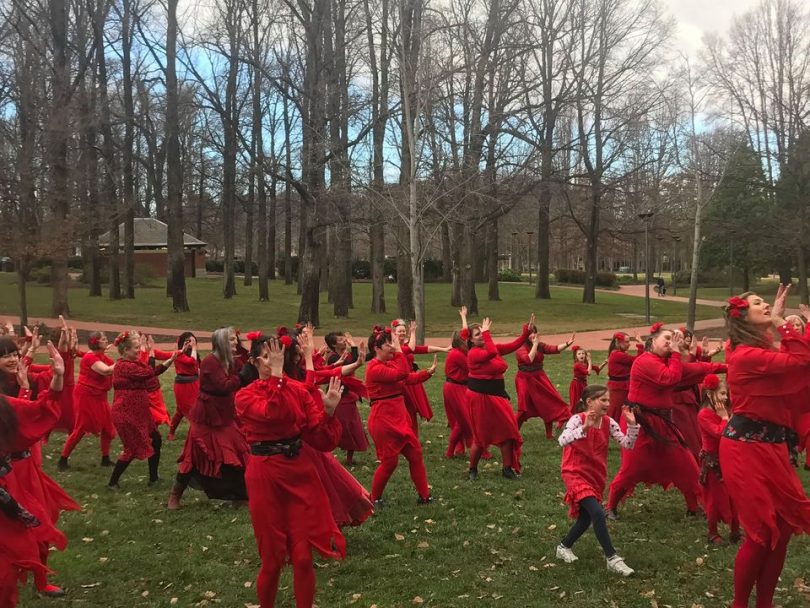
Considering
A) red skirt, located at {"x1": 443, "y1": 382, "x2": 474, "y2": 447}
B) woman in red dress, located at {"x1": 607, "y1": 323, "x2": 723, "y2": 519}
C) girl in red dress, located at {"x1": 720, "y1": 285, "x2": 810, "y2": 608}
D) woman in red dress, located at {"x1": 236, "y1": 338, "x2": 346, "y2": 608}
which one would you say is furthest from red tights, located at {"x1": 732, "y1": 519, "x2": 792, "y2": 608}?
red skirt, located at {"x1": 443, "y1": 382, "x2": 474, "y2": 447}

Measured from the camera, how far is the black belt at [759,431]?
422cm

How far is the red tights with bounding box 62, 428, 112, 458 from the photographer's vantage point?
834cm

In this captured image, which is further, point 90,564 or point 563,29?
point 563,29

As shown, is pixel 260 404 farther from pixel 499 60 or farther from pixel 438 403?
pixel 499 60

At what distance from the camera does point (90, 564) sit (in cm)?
580

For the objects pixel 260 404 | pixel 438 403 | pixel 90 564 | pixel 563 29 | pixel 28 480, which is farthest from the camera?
pixel 563 29

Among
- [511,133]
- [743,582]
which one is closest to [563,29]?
[511,133]

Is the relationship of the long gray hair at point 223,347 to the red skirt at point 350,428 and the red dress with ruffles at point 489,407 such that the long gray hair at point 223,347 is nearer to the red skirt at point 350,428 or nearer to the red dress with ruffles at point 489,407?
the red skirt at point 350,428

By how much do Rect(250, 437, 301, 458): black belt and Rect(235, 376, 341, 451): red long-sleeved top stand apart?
0.09ft

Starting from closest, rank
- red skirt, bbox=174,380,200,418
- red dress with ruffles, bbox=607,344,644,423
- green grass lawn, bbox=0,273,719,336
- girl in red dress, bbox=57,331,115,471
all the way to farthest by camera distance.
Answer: girl in red dress, bbox=57,331,115,471 < red dress with ruffles, bbox=607,344,644,423 < red skirt, bbox=174,380,200,418 < green grass lawn, bbox=0,273,719,336

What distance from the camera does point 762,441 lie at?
4211 mm

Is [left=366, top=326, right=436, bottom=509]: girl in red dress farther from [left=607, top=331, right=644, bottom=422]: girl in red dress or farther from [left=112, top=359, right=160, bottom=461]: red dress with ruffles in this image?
[left=607, top=331, right=644, bottom=422]: girl in red dress

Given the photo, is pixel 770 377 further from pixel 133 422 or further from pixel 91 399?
pixel 91 399

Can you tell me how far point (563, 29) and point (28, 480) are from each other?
30.7 meters
